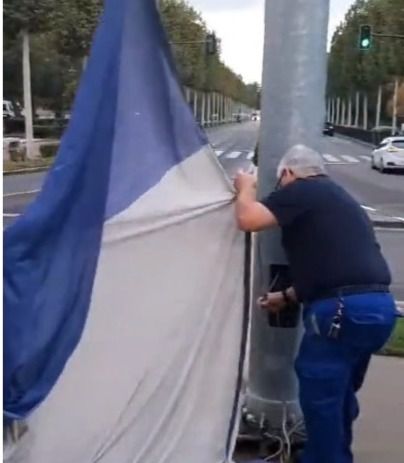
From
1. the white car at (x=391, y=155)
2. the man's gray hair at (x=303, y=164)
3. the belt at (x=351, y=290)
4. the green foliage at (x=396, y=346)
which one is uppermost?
the man's gray hair at (x=303, y=164)

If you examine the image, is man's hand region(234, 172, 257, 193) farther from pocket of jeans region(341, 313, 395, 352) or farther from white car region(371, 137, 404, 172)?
white car region(371, 137, 404, 172)

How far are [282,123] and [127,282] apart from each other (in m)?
1.21

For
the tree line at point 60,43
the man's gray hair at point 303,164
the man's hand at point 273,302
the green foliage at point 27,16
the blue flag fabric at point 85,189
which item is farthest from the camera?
the tree line at point 60,43

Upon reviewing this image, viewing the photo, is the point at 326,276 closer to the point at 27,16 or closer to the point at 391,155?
the point at 27,16

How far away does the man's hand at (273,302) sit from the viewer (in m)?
4.77

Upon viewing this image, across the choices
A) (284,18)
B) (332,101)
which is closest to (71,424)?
(284,18)

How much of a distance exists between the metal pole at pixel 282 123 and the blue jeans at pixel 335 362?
621 mm

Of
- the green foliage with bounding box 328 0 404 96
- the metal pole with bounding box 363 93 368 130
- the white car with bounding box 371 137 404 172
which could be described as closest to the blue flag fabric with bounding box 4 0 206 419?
the white car with bounding box 371 137 404 172

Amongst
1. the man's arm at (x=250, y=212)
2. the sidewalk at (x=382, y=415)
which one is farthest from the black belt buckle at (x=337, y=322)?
the sidewalk at (x=382, y=415)

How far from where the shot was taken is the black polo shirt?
4242 mm

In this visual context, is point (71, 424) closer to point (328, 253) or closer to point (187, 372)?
point (187, 372)

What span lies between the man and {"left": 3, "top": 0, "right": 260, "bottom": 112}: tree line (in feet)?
37.8

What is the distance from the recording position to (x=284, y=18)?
4.87 m

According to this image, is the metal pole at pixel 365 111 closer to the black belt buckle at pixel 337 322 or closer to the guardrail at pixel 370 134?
the guardrail at pixel 370 134
